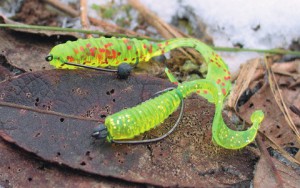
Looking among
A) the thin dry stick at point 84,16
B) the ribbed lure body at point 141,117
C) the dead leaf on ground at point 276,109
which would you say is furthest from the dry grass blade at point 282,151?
the thin dry stick at point 84,16

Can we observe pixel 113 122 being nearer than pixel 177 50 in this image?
Yes

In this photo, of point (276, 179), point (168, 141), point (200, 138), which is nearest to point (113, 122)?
point (168, 141)

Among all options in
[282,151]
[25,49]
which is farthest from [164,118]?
[25,49]

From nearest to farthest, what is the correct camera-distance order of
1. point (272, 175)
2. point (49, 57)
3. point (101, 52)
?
point (272, 175) → point (49, 57) → point (101, 52)

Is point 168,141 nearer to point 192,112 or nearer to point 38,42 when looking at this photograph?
point 192,112

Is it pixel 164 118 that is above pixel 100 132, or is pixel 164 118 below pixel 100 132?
above

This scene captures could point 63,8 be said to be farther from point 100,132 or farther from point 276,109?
point 276,109
